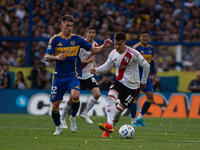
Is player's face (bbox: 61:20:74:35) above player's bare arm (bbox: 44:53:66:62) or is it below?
above

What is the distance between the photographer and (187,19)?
21016mm

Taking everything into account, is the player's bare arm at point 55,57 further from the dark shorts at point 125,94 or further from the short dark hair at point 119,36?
the dark shorts at point 125,94

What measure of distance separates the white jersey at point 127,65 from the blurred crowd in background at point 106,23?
337 inches

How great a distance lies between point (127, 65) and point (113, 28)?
1044 cm

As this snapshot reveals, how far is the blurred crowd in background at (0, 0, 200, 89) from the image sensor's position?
730 inches

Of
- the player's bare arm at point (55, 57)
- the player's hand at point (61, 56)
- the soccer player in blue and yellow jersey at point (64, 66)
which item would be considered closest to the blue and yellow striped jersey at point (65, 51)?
the soccer player in blue and yellow jersey at point (64, 66)

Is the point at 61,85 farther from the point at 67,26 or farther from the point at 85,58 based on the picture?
the point at 85,58

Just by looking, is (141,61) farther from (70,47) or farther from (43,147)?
(43,147)

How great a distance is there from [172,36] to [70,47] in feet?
37.6

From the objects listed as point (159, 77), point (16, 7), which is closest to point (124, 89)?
point (159, 77)

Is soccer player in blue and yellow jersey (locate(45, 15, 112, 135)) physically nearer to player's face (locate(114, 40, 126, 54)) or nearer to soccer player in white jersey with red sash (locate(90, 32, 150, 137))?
player's face (locate(114, 40, 126, 54))

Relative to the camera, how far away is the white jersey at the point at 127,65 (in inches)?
368

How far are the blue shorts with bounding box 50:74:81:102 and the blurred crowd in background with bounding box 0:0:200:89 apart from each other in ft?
29.1

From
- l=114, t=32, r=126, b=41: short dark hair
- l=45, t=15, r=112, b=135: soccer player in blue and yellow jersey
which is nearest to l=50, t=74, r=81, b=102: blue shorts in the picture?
l=45, t=15, r=112, b=135: soccer player in blue and yellow jersey
